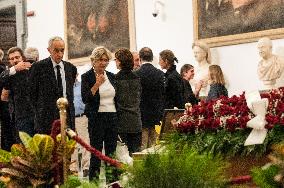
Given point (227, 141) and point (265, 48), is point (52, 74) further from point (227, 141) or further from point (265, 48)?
point (265, 48)

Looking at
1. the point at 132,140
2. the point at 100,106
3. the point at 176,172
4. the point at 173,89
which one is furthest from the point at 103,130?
the point at 176,172

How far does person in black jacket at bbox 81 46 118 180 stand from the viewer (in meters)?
7.59

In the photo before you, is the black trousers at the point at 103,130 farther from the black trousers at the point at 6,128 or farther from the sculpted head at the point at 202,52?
the sculpted head at the point at 202,52

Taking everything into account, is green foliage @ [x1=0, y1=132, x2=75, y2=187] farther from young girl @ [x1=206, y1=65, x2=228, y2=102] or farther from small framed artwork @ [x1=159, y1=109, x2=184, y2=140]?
young girl @ [x1=206, y1=65, x2=228, y2=102]

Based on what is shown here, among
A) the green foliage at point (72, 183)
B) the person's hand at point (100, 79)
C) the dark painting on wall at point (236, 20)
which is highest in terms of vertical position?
the dark painting on wall at point (236, 20)

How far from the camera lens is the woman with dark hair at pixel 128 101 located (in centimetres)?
795

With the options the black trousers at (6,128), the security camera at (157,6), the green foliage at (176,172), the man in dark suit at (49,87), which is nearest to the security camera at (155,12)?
the security camera at (157,6)

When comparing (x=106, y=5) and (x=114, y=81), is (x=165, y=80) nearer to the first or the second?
(x=114, y=81)

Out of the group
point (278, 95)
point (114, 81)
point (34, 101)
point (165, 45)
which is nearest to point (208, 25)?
point (165, 45)

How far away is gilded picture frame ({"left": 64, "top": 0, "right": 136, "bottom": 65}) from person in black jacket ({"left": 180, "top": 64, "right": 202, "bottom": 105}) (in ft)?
10.7

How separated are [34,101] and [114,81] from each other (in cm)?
111

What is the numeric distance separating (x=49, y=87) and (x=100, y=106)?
0.80m

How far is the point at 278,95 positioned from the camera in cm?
381

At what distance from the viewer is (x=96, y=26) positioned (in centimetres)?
1501
